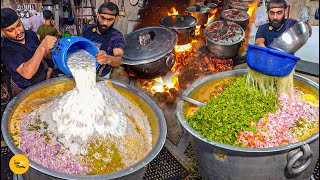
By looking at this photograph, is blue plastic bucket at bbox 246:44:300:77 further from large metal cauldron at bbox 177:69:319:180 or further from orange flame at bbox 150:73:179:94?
orange flame at bbox 150:73:179:94

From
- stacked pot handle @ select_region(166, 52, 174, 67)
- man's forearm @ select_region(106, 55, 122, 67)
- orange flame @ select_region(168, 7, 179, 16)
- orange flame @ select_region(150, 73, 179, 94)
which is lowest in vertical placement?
orange flame @ select_region(150, 73, 179, 94)

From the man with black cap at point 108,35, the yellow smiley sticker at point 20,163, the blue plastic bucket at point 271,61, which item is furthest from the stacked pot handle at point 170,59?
the yellow smiley sticker at point 20,163

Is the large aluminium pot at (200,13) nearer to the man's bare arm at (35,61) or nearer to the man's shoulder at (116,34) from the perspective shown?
the man's shoulder at (116,34)

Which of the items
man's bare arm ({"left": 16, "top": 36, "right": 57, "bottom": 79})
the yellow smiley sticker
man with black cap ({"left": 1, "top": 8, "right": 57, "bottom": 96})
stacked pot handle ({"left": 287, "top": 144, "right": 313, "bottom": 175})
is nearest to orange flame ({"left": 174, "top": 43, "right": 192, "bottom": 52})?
man with black cap ({"left": 1, "top": 8, "right": 57, "bottom": 96})

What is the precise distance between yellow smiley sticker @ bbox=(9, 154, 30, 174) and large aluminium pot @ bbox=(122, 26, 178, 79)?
2.22m

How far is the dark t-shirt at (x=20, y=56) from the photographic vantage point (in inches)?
146

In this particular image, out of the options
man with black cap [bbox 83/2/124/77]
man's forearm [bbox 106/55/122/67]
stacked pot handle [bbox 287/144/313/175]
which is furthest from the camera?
man with black cap [bbox 83/2/124/77]

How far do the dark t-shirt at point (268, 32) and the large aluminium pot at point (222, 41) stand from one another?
47 centimetres

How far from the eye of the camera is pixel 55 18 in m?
4.19

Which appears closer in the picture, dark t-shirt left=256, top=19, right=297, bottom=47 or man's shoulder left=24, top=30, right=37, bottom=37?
man's shoulder left=24, top=30, right=37, bottom=37

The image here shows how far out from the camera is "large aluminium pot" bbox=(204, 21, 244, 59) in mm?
4867

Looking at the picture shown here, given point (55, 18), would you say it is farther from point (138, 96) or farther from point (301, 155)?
point (301, 155)

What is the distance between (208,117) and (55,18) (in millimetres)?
2249

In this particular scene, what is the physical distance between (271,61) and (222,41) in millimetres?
1659
